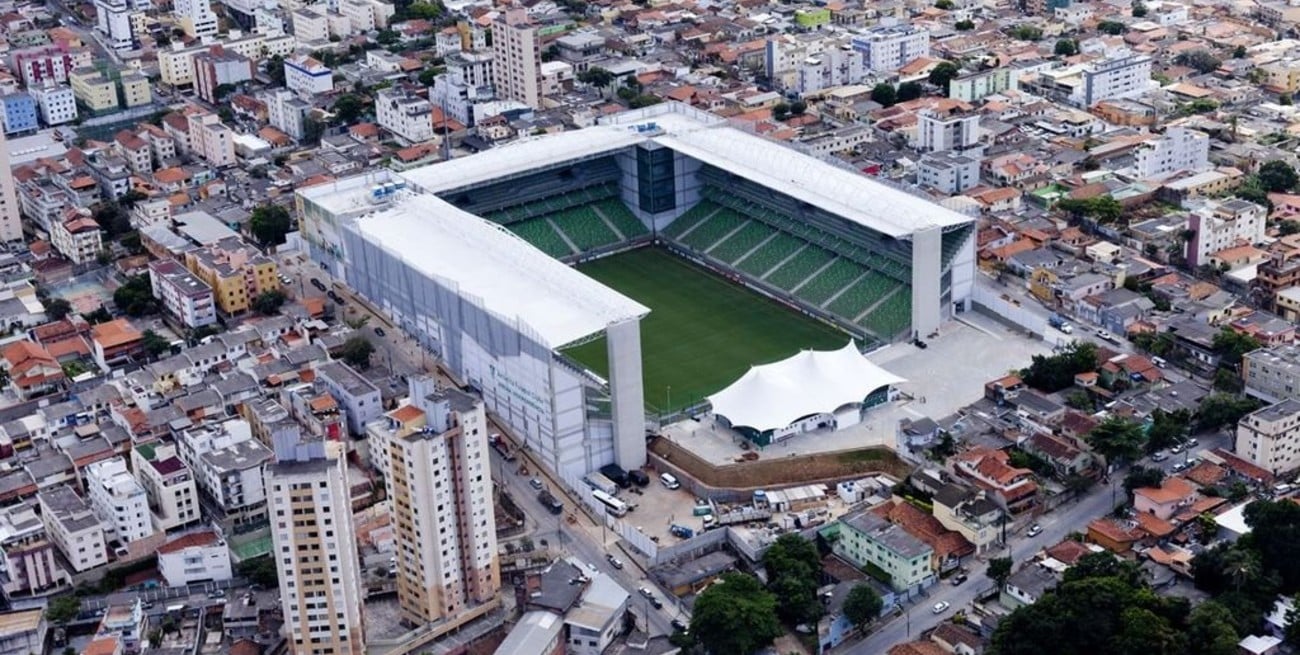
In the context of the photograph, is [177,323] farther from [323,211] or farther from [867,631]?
[867,631]

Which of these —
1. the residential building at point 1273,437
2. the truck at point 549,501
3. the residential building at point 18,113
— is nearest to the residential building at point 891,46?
the residential building at point 18,113

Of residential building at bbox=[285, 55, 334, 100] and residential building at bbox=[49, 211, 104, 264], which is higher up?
residential building at bbox=[285, 55, 334, 100]

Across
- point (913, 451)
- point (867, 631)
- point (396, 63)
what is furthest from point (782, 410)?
point (396, 63)

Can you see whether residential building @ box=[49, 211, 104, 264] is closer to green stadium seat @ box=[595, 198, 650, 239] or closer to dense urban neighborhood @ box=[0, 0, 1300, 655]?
dense urban neighborhood @ box=[0, 0, 1300, 655]

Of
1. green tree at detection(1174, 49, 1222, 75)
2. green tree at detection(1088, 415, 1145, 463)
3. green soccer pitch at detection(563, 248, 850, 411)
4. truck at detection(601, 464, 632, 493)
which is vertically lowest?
truck at detection(601, 464, 632, 493)

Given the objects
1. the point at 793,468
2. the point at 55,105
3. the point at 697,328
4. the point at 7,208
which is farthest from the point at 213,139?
the point at 793,468

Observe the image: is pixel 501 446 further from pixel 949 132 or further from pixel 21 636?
pixel 949 132

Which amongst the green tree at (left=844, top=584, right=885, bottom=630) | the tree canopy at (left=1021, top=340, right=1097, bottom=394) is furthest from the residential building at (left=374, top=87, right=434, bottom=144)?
the green tree at (left=844, top=584, right=885, bottom=630)
